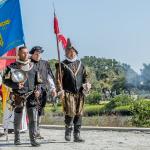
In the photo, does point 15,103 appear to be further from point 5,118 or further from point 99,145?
point 5,118

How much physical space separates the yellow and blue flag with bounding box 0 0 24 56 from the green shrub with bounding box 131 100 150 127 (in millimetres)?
3665

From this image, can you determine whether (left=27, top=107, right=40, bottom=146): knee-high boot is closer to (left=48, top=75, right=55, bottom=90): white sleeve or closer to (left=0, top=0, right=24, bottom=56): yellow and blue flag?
(left=48, top=75, right=55, bottom=90): white sleeve

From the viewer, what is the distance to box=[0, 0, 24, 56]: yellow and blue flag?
12.6 m

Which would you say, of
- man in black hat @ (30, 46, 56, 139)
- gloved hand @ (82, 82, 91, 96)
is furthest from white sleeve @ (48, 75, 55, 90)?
→ gloved hand @ (82, 82, 91, 96)

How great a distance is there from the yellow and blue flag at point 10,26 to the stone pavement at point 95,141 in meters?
1.90

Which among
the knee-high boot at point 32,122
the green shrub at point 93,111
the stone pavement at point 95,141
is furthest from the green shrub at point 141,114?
the green shrub at point 93,111

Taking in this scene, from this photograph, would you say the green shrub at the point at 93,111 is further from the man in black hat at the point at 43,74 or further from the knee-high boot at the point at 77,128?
the knee-high boot at the point at 77,128

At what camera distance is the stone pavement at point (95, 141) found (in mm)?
10219

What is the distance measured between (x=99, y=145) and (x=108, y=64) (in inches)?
A: 5896

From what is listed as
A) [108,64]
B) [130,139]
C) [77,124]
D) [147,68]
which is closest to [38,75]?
[77,124]

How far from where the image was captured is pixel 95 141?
11.2m

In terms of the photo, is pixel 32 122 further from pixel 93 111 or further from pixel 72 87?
pixel 93 111

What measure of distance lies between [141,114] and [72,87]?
412cm

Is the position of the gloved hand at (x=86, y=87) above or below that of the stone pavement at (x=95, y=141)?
above
